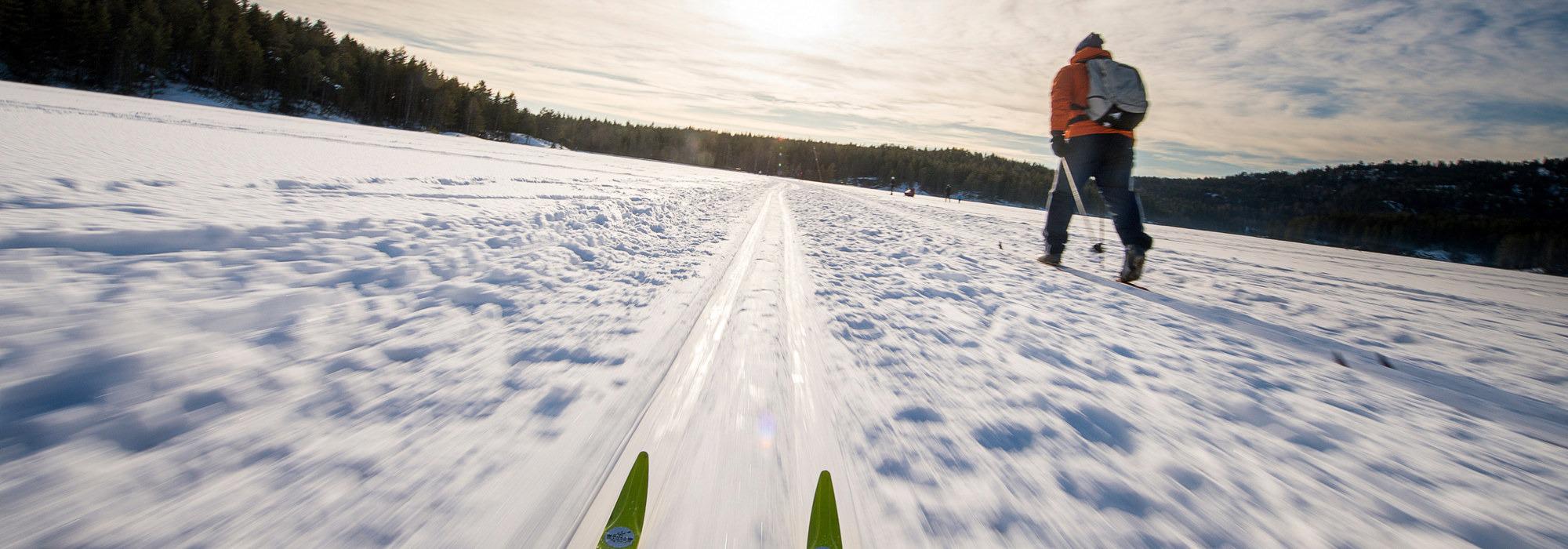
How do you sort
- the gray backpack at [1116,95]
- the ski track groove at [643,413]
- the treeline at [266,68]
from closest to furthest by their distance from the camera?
the ski track groove at [643,413] < the gray backpack at [1116,95] < the treeline at [266,68]

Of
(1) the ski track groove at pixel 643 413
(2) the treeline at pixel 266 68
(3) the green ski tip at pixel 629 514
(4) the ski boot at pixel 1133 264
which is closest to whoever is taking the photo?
(3) the green ski tip at pixel 629 514

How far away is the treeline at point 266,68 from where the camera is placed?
4381cm

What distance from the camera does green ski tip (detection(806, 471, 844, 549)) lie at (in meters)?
1.30

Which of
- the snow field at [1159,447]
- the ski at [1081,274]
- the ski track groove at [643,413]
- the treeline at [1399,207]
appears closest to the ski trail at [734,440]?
the ski track groove at [643,413]

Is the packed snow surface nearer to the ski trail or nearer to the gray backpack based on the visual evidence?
the ski trail

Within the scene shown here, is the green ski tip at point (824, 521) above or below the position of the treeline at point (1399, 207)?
below

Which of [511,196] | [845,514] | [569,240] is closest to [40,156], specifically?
[511,196]

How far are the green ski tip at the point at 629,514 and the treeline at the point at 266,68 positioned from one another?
36980 mm

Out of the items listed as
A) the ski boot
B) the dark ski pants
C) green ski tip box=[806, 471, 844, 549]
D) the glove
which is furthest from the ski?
green ski tip box=[806, 471, 844, 549]

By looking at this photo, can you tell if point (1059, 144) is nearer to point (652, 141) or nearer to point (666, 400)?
point (666, 400)

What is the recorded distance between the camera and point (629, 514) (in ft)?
4.37

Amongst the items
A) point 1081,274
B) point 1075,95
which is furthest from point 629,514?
point 1081,274

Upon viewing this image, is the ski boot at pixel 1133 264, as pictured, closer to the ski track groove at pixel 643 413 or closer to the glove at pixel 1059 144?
the glove at pixel 1059 144

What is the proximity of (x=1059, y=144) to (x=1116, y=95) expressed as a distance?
730 mm
